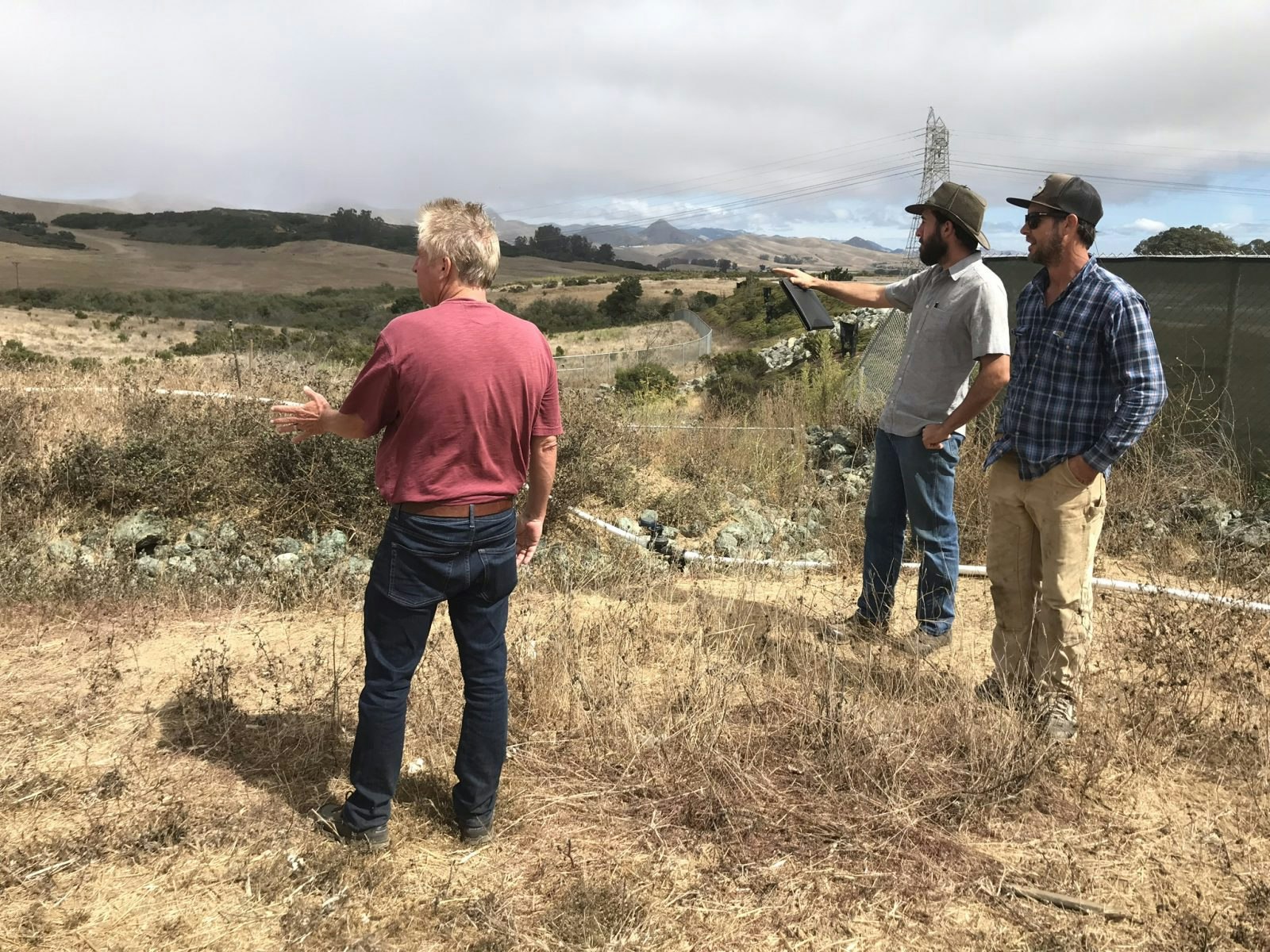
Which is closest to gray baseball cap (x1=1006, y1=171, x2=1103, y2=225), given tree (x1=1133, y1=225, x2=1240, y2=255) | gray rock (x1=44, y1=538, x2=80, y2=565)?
gray rock (x1=44, y1=538, x2=80, y2=565)

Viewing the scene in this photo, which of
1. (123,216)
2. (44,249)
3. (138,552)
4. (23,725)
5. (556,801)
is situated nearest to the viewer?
(556,801)

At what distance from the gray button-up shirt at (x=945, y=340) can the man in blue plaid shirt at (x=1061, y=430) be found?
26cm

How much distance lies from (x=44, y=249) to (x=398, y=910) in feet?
348

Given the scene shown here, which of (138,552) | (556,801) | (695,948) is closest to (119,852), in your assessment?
(556,801)

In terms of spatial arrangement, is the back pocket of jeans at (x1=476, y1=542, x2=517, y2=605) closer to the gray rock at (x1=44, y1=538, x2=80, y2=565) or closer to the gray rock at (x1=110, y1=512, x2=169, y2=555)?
the gray rock at (x1=44, y1=538, x2=80, y2=565)

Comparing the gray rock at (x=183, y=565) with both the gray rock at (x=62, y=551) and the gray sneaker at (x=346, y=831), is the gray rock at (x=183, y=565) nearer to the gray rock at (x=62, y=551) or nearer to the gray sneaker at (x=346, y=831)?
the gray rock at (x=62, y=551)

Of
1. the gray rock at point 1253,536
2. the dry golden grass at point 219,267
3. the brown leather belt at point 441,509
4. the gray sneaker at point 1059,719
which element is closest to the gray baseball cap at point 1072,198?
the gray sneaker at point 1059,719

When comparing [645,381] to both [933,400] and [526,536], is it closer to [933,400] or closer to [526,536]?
[933,400]

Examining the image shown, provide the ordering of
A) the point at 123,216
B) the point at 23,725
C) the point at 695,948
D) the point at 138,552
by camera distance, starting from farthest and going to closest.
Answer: the point at 123,216, the point at 138,552, the point at 23,725, the point at 695,948

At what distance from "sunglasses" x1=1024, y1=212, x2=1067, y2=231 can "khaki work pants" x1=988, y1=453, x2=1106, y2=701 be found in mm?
867

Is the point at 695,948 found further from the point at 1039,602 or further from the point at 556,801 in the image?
the point at 1039,602

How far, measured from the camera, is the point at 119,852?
273 centimetres

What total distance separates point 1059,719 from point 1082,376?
127 cm

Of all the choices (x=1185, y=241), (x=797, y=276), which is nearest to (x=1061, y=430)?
(x=797, y=276)
